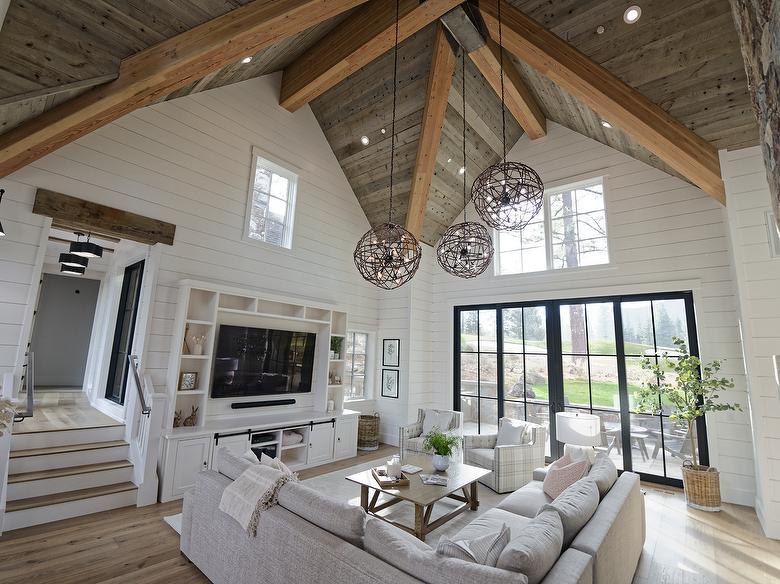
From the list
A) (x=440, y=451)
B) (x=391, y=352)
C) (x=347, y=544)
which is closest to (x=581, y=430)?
(x=440, y=451)

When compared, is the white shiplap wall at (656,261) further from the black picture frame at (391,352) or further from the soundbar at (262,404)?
the soundbar at (262,404)

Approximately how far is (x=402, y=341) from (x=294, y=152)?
3.69 meters

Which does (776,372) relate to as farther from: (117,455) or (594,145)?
(117,455)

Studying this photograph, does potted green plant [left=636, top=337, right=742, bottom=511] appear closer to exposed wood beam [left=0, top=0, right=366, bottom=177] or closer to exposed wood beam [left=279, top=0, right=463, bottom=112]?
exposed wood beam [left=279, top=0, right=463, bottom=112]

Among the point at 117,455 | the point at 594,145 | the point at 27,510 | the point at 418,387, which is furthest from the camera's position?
the point at 418,387

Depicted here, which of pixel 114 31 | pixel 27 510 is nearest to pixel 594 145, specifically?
pixel 114 31

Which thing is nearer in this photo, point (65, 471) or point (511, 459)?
point (65, 471)

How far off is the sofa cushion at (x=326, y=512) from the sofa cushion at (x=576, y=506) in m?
1.09

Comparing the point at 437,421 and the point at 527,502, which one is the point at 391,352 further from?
the point at 527,502

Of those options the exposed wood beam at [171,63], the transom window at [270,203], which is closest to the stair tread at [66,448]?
the exposed wood beam at [171,63]

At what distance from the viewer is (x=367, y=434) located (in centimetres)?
644

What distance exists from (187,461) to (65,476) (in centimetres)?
104

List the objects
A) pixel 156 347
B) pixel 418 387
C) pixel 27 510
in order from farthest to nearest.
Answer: pixel 418 387
pixel 156 347
pixel 27 510

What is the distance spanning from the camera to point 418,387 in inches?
273
